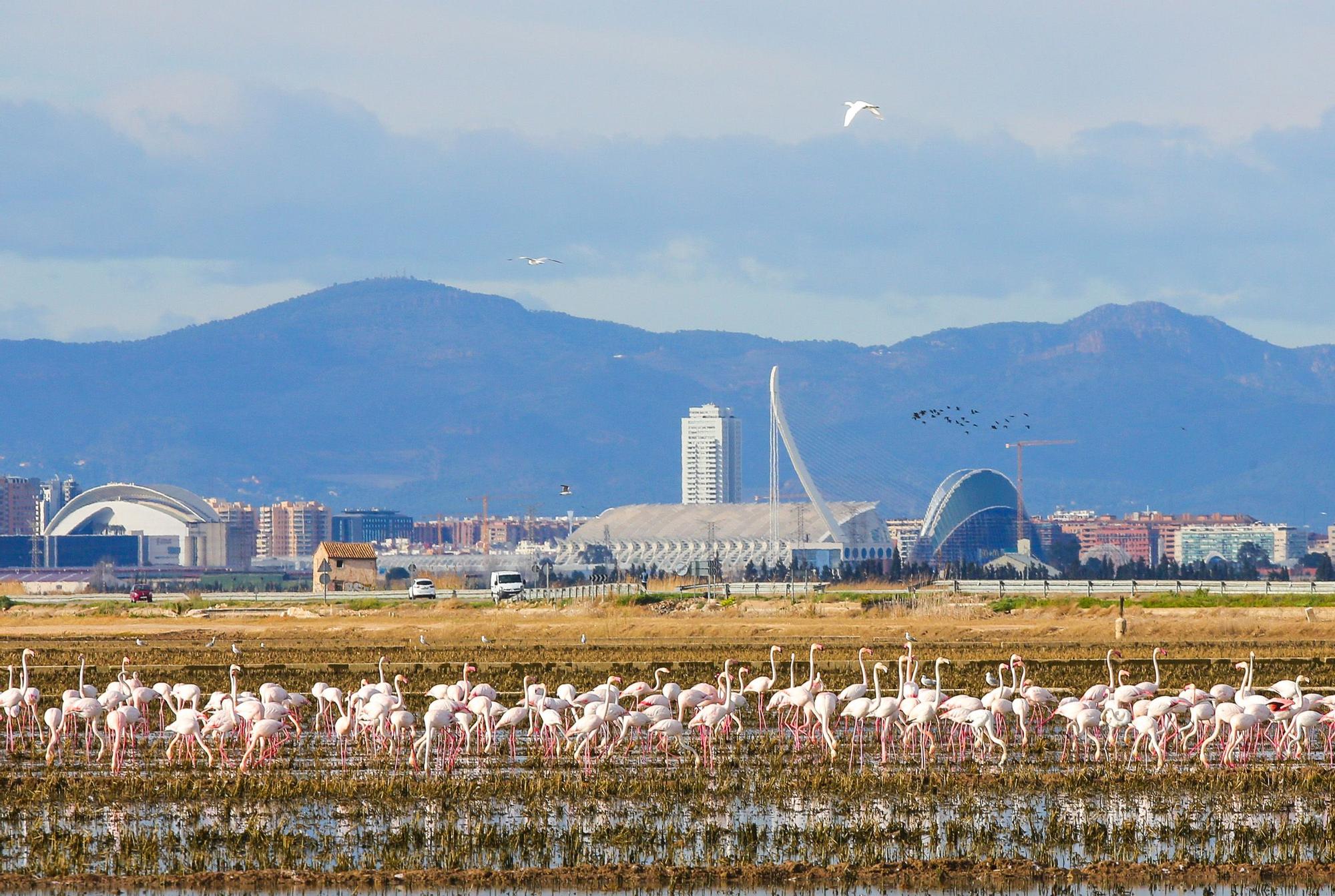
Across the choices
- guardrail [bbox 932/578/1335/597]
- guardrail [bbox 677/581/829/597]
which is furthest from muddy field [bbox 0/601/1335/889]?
guardrail [bbox 677/581/829/597]

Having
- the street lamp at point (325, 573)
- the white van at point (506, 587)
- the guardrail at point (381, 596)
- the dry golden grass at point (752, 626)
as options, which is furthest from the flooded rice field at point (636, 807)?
the street lamp at point (325, 573)

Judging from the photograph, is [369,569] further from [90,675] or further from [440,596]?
[90,675]

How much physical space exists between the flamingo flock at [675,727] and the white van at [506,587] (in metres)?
57.0

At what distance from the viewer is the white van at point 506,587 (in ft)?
283

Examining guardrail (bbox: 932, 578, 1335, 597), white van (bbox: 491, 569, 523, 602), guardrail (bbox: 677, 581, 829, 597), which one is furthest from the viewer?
white van (bbox: 491, 569, 523, 602)

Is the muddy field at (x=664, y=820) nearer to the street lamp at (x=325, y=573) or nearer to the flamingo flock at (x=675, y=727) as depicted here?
the flamingo flock at (x=675, y=727)

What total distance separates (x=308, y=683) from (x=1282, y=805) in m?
20.3

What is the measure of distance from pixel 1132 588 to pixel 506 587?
3011 centimetres

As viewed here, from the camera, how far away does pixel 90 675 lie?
3725 cm

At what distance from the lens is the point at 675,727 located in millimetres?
22734

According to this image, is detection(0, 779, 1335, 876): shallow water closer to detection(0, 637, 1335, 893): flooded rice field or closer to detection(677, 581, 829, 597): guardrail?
detection(0, 637, 1335, 893): flooded rice field

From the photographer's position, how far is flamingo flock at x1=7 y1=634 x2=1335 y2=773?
22.2m

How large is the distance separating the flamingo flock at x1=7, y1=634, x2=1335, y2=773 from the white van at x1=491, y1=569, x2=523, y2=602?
5697 cm

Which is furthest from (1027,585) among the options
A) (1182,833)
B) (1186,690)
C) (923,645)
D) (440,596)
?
(1182,833)
